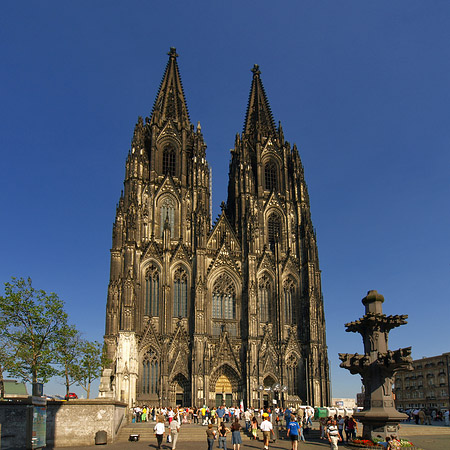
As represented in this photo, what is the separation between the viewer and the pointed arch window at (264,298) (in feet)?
184

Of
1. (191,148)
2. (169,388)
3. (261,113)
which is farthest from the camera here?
(261,113)

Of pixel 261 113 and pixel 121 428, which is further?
pixel 261 113

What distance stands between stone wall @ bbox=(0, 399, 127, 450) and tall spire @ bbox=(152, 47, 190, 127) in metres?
42.9

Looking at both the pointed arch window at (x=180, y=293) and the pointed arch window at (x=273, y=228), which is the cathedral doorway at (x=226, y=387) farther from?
the pointed arch window at (x=273, y=228)

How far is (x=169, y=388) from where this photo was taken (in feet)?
164

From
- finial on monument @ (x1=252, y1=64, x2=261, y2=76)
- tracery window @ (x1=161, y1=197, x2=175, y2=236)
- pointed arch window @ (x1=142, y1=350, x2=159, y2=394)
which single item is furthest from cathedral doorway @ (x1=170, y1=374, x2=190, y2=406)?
finial on monument @ (x1=252, y1=64, x2=261, y2=76)

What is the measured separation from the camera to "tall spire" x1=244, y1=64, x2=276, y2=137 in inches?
2635

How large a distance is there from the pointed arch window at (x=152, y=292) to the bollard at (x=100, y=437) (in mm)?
27120

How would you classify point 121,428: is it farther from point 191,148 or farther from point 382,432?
point 191,148

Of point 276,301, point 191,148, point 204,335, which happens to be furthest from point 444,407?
point 191,148

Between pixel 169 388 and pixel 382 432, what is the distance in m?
30.9

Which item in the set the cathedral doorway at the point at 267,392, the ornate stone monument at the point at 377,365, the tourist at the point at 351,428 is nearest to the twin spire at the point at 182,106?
the cathedral doorway at the point at 267,392

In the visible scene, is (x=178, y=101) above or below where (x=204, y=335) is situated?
above

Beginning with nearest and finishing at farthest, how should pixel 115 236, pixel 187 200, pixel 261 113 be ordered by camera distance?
pixel 115 236 < pixel 187 200 < pixel 261 113
